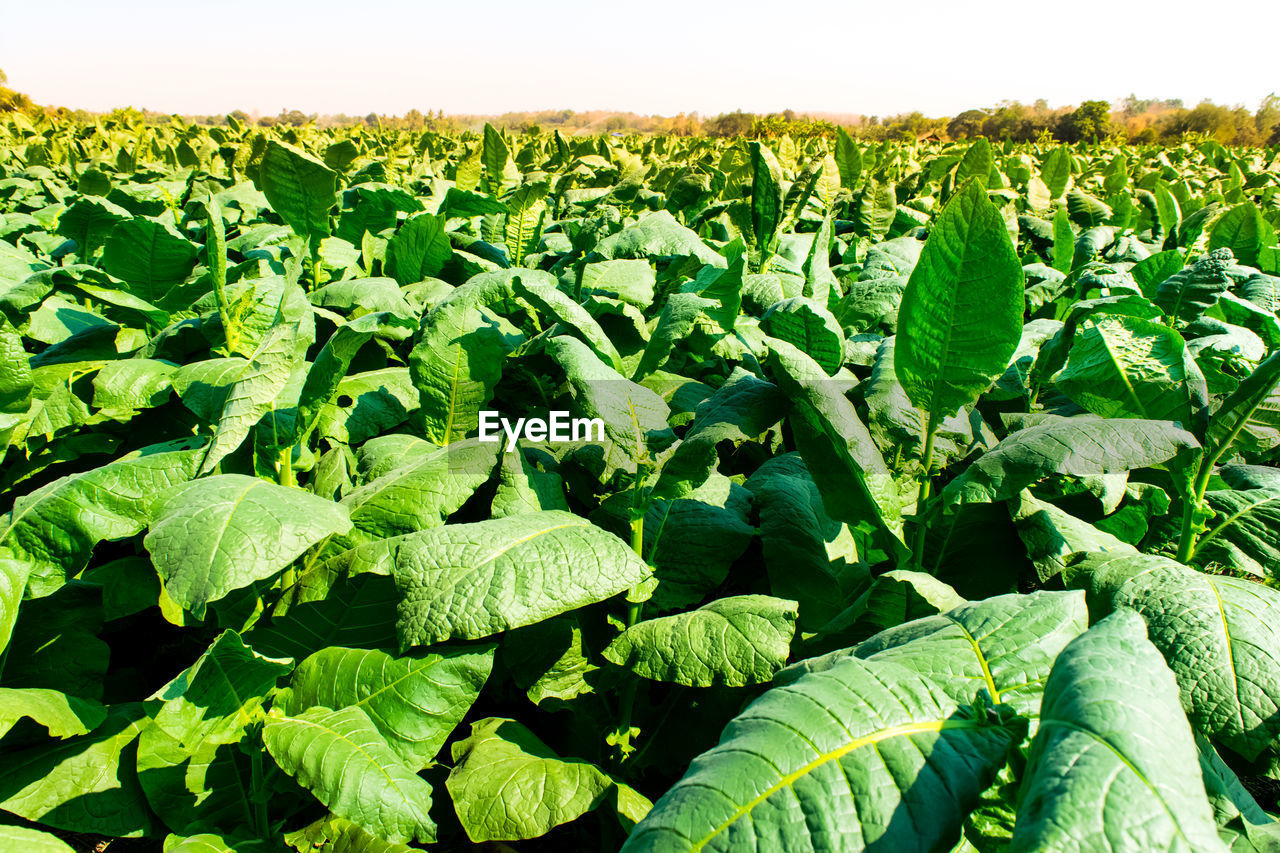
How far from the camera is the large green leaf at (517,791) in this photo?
4.20 feet

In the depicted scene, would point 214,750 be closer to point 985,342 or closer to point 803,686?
point 803,686

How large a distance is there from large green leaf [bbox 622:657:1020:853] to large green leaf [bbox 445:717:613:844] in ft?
1.92

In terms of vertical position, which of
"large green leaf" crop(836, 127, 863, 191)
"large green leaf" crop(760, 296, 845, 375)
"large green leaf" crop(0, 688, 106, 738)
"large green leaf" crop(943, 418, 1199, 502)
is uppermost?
"large green leaf" crop(836, 127, 863, 191)

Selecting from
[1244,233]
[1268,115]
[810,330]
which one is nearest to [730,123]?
[1268,115]

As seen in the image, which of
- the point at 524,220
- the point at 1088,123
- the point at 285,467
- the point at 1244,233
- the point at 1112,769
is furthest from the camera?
the point at 1088,123

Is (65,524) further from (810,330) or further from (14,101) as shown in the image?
(14,101)

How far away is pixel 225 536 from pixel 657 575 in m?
0.85

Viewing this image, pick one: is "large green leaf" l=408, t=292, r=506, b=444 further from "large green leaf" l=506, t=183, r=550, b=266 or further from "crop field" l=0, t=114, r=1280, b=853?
"large green leaf" l=506, t=183, r=550, b=266

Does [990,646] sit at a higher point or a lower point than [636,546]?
higher

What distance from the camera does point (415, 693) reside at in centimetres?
137

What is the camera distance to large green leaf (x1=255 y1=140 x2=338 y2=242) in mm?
2684

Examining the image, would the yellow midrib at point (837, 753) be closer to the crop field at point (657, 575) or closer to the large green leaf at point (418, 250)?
the crop field at point (657, 575)

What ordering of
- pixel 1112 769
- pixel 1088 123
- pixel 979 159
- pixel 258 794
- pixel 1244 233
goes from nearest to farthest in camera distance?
1. pixel 1112 769
2. pixel 258 794
3. pixel 1244 233
4. pixel 979 159
5. pixel 1088 123

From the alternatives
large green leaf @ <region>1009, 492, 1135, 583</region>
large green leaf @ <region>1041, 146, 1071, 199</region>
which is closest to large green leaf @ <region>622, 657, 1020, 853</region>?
large green leaf @ <region>1009, 492, 1135, 583</region>
